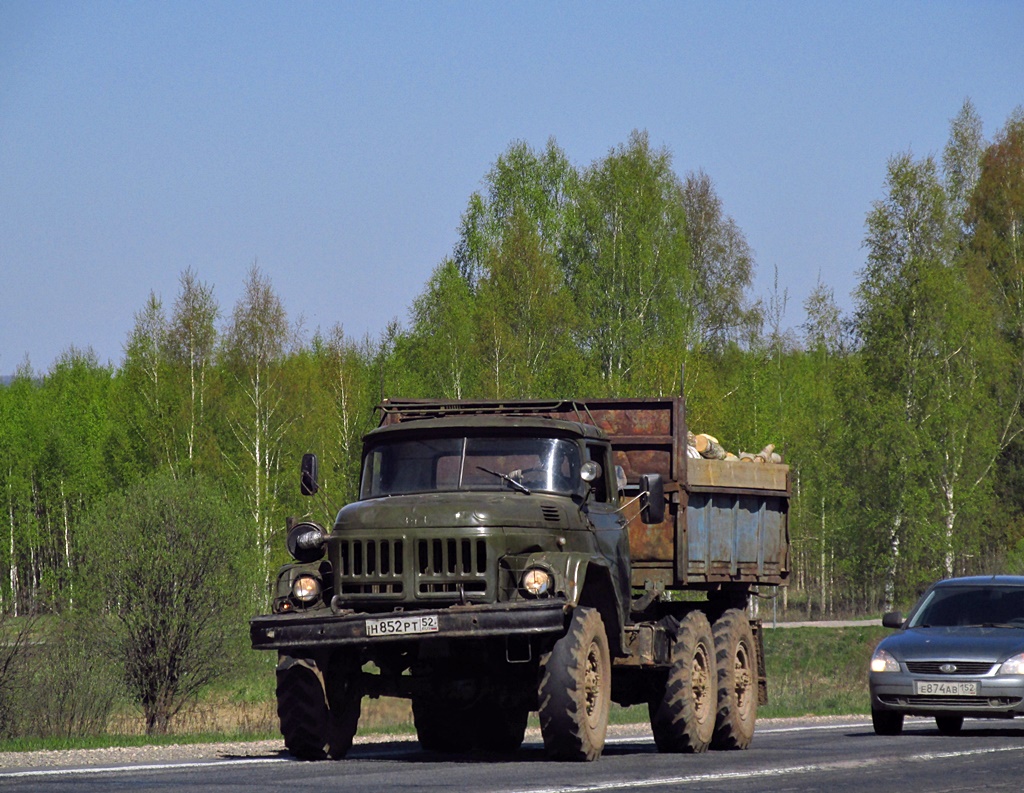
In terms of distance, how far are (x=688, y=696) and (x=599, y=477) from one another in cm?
203

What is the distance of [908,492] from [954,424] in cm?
251

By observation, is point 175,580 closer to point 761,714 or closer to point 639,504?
point 761,714

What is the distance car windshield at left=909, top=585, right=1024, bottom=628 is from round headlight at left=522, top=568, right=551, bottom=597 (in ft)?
23.5

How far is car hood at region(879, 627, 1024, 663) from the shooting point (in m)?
15.9

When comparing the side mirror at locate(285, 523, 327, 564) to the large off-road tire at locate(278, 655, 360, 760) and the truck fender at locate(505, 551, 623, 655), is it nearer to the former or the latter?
the large off-road tire at locate(278, 655, 360, 760)

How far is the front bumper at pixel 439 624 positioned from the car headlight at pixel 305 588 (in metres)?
0.42

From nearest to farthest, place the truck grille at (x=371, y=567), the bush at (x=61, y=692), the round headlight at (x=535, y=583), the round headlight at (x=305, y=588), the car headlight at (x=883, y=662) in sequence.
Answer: the round headlight at (x=535, y=583) < the truck grille at (x=371, y=567) < the round headlight at (x=305, y=588) < the car headlight at (x=883, y=662) < the bush at (x=61, y=692)

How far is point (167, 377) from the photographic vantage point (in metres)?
53.5

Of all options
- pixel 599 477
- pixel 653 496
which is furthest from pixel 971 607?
pixel 599 477

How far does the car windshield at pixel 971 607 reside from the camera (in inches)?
681

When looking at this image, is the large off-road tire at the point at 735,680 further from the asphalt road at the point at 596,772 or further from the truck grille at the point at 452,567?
the truck grille at the point at 452,567

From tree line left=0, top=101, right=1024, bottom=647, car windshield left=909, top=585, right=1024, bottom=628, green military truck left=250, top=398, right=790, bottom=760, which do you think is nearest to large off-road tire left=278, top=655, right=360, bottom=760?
green military truck left=250, top=398, right=790, bottom=760

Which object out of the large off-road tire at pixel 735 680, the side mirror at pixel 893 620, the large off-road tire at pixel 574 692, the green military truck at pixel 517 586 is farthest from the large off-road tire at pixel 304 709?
the side mirror at pixel 893 620

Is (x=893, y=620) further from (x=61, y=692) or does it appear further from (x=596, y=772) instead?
(x=61, y=692)
